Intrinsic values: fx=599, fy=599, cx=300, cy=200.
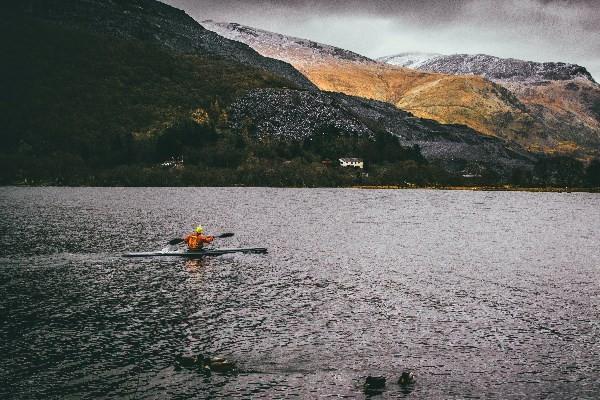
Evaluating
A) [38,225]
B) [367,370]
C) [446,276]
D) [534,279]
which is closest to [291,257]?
[446,276]

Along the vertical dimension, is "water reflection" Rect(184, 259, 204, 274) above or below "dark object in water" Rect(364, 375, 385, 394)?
above

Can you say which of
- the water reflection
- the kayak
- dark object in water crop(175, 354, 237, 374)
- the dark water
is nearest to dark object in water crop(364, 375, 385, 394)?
the dark water

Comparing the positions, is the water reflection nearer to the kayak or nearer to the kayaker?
the kayak

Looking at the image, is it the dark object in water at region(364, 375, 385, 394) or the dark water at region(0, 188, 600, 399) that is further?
the dark water at region(0, 188, 600, 399)

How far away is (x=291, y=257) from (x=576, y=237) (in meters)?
79.3

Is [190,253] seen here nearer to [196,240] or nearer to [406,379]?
[196,240]

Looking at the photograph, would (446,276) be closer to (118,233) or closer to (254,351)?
(254,351)

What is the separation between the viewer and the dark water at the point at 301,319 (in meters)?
39.8

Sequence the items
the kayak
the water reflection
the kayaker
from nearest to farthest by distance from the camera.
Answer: the water reflection < the kayak < the kayaker

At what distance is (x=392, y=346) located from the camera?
48375mm

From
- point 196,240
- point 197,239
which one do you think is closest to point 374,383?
point 197,239

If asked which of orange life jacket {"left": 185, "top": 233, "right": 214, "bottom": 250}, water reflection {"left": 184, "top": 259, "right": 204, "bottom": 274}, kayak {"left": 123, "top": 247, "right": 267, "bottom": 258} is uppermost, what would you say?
orange life jacket {"left": 185, "top": 233, "right": 214, "bottom": 250}

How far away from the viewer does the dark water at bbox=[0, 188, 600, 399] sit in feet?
131

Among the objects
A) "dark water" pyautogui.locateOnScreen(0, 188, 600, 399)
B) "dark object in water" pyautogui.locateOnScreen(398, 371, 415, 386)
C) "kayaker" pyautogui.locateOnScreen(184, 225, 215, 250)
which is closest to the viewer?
"dark object in water" pyautogui.locateOnScreen(398, 371, 415, 386)
